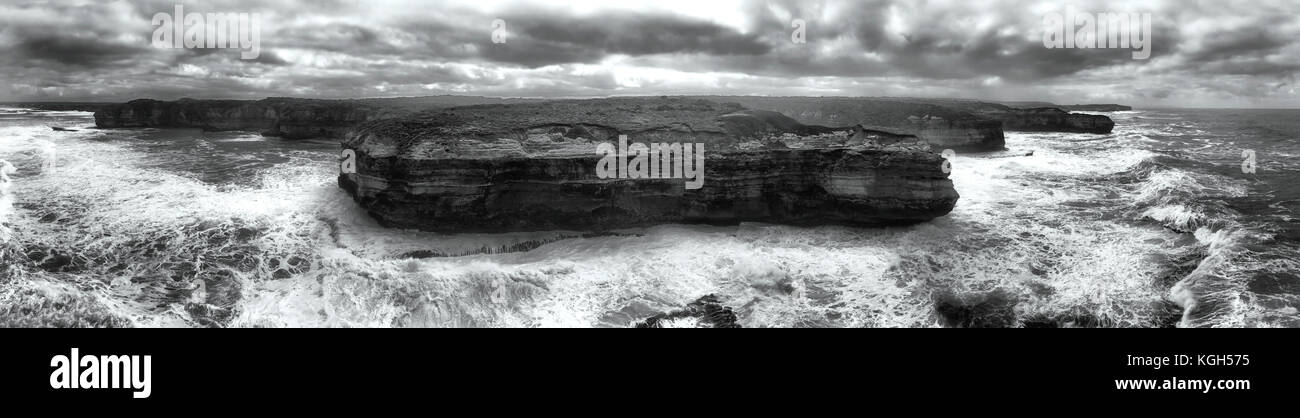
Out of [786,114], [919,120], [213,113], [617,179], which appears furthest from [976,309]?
[213,113]

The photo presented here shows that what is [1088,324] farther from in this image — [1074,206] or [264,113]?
[264,113]

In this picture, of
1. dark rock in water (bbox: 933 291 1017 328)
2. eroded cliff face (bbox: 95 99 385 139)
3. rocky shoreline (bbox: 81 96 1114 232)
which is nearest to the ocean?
dark rock in water (bbox: 933 291 1017 328)

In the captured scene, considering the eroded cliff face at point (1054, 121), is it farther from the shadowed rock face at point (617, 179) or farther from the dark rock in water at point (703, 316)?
the dark rock in water at point (703, 316)

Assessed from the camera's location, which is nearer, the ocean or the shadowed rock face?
the ocean

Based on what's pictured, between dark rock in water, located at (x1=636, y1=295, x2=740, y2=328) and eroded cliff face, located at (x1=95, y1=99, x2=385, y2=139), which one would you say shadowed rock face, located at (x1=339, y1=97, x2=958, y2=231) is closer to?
dark rock in water, located at (x1=636, y1=295, x2=740, y2=328)

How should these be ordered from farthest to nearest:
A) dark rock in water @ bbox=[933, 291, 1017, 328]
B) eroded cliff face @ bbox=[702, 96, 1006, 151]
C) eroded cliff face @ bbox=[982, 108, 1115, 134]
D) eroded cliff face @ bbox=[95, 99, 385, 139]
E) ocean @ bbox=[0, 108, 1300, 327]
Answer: eroded cliff face @ bbox=[982, 108, 1115, 134] → eroded cliff face @ bbox=[95, 99, 385, 139] → eroded cliff face @ bbox=[702, 96, 1006, 151] → ocean @ bbox=[0, 108, 1300, 327] → dark rock in water @ bbox=[933, 291, 1017, 328]

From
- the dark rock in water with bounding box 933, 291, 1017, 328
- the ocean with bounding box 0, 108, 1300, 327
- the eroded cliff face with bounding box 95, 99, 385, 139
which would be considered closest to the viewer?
the dark rock in water with bounding box 933, 291, 1017, 328

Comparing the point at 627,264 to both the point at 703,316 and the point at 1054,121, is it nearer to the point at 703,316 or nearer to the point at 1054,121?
the point at 703,316

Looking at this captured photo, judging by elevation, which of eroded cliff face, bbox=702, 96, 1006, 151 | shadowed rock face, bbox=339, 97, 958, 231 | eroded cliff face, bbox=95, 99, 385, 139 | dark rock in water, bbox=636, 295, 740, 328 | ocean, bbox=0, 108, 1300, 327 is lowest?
dark rock in water, bbox=636, 295, 740, 328
